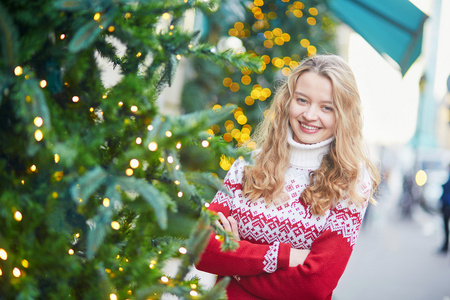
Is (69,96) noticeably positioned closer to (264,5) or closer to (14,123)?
(14,123)

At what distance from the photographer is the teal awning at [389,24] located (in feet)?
15.2

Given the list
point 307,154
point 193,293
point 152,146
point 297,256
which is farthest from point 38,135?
point 307,154

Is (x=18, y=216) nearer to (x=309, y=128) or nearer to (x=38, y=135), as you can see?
(x=38, y=135)

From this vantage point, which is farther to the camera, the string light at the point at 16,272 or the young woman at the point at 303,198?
the young woman at the point at 303,198

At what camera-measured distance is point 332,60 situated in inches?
72.4

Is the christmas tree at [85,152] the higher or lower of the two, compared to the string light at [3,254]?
higher

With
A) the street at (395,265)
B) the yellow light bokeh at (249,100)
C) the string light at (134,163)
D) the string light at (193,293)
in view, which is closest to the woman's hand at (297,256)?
the string light at (193,293)

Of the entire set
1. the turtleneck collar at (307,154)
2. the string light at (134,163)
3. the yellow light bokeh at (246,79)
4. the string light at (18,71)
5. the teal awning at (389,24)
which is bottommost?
the yellow light bokeh at (246,79)

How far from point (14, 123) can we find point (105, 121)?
0.74 ft

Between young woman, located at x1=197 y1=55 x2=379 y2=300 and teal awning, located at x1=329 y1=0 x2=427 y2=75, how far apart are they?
333 cm

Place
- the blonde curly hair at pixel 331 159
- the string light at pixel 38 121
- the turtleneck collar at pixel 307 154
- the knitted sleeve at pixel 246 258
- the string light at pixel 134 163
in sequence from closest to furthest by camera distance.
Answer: the string light at pixel 38 121, the string light at pixel 134 163, the knitted sleeve at pixel 246 258, the blonde curly hair at pixel 331 159, the turtleneck collar at pixel 307 154

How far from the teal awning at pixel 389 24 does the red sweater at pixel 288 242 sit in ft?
11.5

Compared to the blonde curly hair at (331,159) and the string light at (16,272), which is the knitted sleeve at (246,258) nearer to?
the blonde curly hair at (331,159)

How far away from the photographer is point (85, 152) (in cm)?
94
